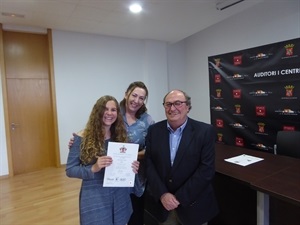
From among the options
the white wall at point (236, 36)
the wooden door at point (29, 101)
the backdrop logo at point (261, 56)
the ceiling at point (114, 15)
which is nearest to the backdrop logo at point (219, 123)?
the white wall at point (236, 36)

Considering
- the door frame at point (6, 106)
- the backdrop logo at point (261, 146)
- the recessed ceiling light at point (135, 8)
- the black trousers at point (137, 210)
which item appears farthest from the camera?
the door frame at point (6, 106)

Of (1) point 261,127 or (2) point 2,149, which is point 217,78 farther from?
(2) point 2,149

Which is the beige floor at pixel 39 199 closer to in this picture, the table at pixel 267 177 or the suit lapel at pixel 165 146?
the suit lapel at pixel 165 146

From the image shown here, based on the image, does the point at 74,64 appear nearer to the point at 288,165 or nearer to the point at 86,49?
the point at 86,49

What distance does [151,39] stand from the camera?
5277mm

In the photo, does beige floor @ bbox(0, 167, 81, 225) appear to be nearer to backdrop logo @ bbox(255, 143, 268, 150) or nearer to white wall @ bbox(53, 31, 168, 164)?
white wall @ bbox(53, 31, 168, 164)

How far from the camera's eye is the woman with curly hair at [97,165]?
1326 mm

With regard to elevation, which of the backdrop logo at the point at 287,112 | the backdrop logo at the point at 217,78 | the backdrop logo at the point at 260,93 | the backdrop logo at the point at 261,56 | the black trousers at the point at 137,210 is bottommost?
the black trousers at the point at 137,210

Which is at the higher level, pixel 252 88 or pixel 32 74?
A: pixel 32 74

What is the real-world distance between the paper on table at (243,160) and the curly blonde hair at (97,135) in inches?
46.0

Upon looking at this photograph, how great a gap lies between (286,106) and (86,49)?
3763 millimetres

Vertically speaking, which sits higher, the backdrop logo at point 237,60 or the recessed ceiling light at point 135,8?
the recessed ceiling light at point 135,8

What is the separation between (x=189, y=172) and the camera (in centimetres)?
147

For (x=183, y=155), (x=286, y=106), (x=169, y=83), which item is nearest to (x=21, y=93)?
(x=169, y=83)
